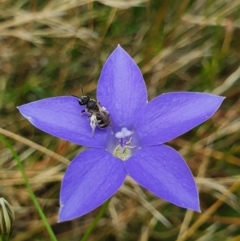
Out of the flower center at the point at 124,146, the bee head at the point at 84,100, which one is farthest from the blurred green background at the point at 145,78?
the bee head at the point at 84,100

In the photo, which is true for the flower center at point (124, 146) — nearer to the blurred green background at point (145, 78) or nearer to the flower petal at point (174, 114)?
the flower petal at point (174, 114)

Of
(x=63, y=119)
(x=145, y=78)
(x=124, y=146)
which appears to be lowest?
(x=145, y=78)

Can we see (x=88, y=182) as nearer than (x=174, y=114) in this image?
Yes

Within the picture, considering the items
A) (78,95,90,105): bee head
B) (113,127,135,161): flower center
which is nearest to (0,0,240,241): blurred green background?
(113,127,135,161): flower center

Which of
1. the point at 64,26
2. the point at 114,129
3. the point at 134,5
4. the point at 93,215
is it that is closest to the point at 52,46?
the point at 64,26

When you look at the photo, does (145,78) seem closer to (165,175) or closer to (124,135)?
(124,135)

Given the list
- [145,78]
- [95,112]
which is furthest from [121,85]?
[145,78]
